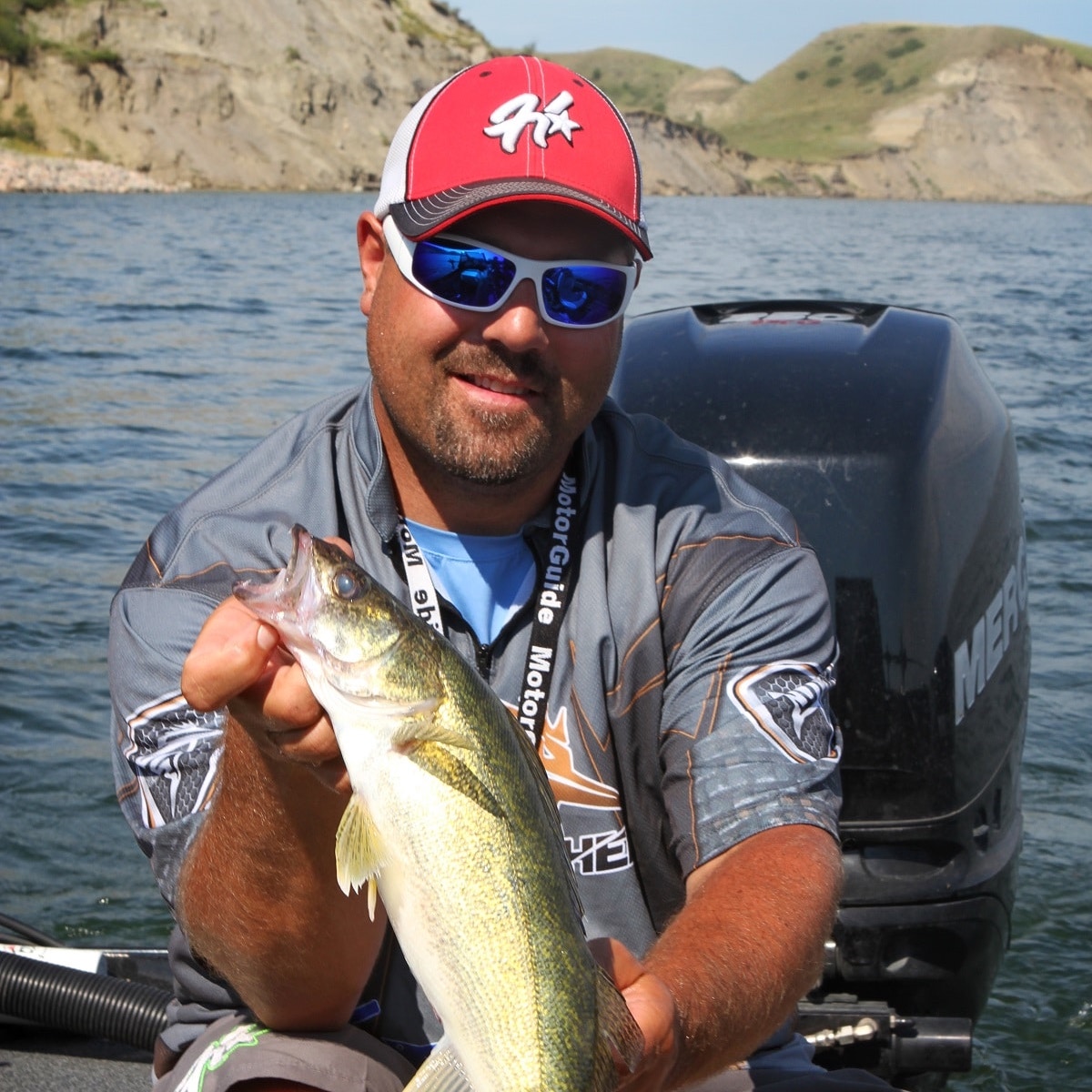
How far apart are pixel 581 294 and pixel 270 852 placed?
4.39 feet

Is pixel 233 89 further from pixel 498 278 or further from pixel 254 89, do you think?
pixel 498 278

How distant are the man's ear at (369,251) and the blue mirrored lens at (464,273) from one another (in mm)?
282

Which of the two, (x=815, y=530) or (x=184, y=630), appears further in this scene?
Answer: (x=815, y=530)

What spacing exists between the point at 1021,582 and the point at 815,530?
3.22 ft

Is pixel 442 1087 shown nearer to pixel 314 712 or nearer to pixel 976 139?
pixel 314 712

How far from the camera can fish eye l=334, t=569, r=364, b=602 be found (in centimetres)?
215

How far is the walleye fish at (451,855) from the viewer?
2.08 m

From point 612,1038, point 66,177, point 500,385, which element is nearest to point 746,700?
point 500,385

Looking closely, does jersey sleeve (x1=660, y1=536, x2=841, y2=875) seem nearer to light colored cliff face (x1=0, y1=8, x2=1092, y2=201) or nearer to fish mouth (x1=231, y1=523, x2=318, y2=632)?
fish mouth (x1=231, y1=523, x2=318, y2=632)

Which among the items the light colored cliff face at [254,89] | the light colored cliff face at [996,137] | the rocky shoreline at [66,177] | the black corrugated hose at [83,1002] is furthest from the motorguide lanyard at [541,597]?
the light colored cliff face at [996,137]

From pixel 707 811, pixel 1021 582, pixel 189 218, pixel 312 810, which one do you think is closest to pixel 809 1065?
pixel 707 811

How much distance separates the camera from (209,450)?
530 inches

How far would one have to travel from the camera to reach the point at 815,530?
3986 millimetres

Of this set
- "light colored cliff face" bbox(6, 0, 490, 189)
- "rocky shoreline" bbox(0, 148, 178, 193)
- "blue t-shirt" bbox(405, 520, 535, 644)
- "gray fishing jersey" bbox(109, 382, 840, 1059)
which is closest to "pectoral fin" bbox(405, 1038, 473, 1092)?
"gray fishing jersey" bbox(109, 382, 840, 1059)
